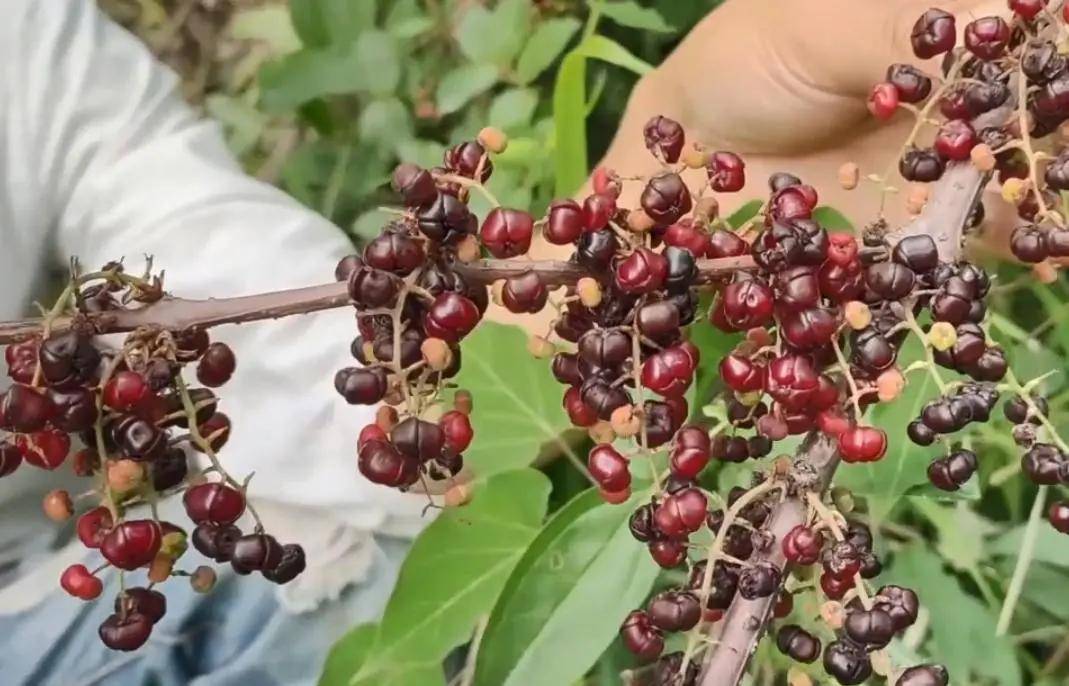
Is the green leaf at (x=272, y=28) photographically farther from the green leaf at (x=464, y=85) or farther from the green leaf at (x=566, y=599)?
the green leaf at (x=566, y=599)

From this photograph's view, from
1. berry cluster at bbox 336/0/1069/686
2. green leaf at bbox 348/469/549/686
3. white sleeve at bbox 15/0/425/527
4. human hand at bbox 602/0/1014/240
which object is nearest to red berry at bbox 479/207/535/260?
berry cluster at bbox 336/0/1069/686

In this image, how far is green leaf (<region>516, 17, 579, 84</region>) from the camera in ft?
2.55

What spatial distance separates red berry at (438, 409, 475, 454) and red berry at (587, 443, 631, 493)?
4 cm

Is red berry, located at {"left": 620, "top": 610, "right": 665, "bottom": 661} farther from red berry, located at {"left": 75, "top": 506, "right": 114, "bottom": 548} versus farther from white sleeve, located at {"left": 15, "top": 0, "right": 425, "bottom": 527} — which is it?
white sleeve, located at {"left": 15, "top": 0, "right": 425, "bottom": 527}

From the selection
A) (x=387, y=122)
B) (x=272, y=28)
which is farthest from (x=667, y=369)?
(x=272, y=28)

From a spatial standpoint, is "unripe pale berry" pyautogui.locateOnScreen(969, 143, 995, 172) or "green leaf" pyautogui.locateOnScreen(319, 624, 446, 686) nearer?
"unripe pale berry" pyautogui.locateOnScreen(969, 143, 995, 172)

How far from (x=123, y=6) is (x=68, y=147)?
0.27m

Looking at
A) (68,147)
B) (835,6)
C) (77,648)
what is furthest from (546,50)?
(77,648)

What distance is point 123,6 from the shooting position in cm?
95

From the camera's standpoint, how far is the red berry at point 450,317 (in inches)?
9.5

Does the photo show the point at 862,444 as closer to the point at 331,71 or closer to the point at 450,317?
the point at 450,317

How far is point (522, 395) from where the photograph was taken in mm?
528

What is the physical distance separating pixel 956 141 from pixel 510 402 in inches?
10.7

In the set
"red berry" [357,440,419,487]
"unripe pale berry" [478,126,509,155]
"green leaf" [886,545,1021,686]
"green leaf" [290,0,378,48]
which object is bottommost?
"green leaf" [886,545,1021,686]
